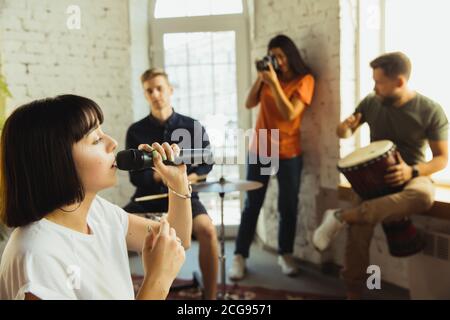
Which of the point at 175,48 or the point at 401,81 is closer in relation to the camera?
the point at 401,81

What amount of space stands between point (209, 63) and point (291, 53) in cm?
85

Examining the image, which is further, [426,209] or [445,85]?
[445,85]

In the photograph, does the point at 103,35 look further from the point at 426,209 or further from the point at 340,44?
the point at 426,209

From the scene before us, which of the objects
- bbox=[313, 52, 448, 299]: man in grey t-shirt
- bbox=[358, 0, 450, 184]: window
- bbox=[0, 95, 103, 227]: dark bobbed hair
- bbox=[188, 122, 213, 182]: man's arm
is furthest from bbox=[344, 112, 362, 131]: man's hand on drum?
bbox=[0, 95, 103, 227]: dark bobbed hair

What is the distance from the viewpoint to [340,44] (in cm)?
269

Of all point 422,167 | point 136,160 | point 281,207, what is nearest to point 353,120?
point 422,167

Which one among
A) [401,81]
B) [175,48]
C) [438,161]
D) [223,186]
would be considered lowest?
[223,186]

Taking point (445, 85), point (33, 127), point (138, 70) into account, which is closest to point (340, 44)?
point (445, 85)

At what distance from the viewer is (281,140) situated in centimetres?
286

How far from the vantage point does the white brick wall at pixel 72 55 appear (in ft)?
9.03

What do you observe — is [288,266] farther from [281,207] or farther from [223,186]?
[223,186]

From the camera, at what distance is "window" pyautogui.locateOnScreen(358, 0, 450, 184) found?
252cm

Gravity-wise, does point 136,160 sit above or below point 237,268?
above
